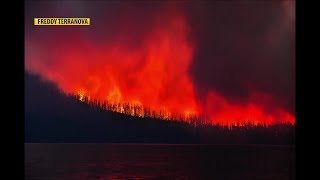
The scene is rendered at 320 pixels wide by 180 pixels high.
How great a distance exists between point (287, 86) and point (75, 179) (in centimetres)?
697

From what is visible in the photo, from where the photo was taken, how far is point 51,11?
11625 mm

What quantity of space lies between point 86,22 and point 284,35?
18.3 feet

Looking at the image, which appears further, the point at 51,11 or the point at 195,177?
the point at 51,11
